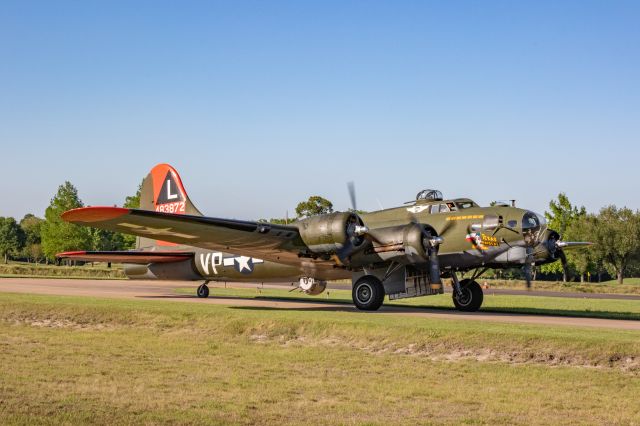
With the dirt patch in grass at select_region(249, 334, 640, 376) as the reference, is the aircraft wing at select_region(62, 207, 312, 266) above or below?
above

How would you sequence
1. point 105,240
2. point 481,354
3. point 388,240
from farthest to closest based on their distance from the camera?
point 105,240 < point 388,240 < point 481,354

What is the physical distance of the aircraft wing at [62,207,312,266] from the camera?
2027 cm

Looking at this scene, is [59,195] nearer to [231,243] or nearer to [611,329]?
[231,243]

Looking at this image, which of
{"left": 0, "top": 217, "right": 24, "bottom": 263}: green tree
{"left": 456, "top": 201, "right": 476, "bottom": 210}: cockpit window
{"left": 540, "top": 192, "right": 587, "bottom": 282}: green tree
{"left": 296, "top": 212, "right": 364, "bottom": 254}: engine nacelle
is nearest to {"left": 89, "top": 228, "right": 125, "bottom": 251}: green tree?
{"left": 0, "top": 217, "right": 24, "bottom": 263}: green tree

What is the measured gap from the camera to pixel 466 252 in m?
23.5

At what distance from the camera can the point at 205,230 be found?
904 inches

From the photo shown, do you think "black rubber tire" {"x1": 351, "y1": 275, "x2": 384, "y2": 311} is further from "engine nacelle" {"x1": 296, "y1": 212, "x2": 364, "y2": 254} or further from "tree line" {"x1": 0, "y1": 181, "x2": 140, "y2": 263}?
"tree line" {"x1": 0, "y1": 181, "x2": 140, "y2": 263}

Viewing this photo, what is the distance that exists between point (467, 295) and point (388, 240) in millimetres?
4409

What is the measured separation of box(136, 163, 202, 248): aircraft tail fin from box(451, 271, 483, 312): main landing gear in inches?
519

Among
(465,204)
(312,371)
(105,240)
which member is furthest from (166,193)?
(105,240)

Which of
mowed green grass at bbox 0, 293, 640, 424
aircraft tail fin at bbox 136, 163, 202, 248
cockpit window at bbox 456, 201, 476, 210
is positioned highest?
aircraft tail fin at bbox 136, 163, 202, 248

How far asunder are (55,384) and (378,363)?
21.0 feet

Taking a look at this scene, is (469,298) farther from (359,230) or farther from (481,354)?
(481,354)

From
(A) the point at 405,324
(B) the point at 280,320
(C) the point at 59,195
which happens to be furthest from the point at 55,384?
(C) the point at 59,195
